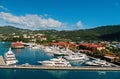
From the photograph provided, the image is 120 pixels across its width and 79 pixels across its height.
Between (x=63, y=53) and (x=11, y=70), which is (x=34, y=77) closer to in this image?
(x=11, y=70)

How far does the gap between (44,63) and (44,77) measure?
1041cm

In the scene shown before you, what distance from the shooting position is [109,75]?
44.2 metres

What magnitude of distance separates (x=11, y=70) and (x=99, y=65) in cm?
Answer: 1836

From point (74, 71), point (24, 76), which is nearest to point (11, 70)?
point (24, 76)

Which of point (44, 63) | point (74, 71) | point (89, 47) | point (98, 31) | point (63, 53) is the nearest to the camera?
point (74, 71)

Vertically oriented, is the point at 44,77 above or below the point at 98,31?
below

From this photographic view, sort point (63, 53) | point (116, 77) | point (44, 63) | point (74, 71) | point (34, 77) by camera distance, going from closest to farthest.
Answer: point (34, 77)
point (116, 77)
point (74, 71)
point (44, 63)
point (63, 53)

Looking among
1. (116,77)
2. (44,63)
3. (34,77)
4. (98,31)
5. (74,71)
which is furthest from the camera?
(98,31)

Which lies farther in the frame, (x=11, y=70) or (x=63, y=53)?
(x=63, y=53)

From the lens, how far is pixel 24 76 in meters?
39.7

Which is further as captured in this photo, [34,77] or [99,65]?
[99,65]

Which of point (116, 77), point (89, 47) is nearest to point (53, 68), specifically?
point (116, 77)

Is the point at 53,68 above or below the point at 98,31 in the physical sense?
below

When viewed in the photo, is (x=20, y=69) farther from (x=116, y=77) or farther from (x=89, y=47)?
(x=89, y=47)
